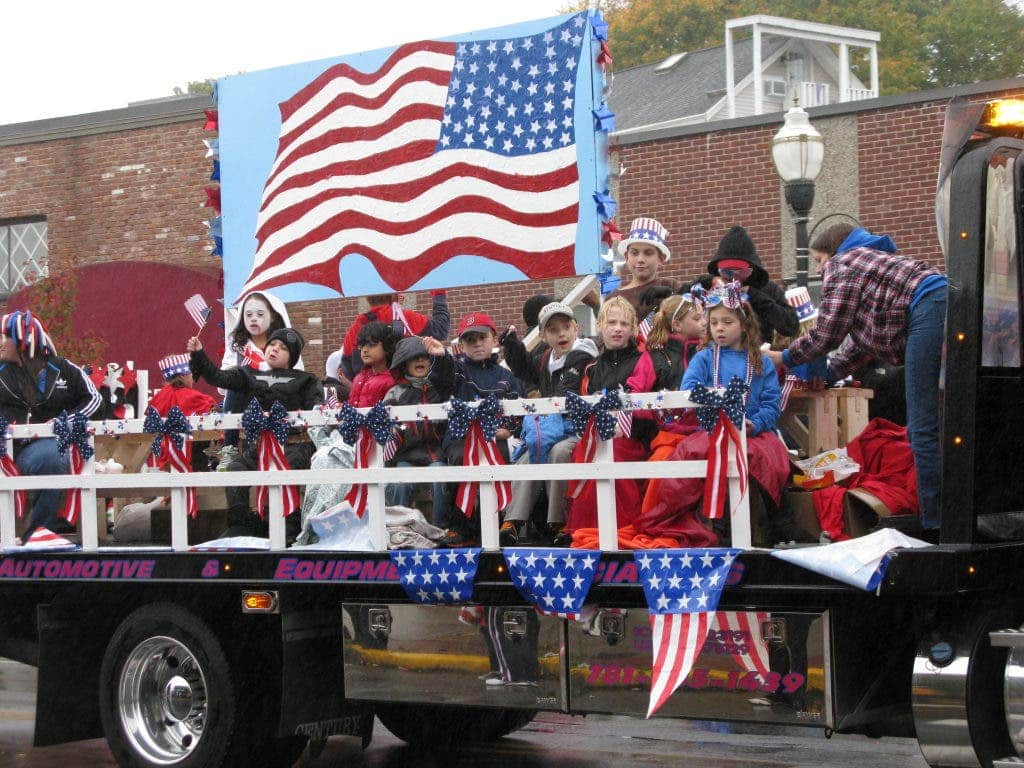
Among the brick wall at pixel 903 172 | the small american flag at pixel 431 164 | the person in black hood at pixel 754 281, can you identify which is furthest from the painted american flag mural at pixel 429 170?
the brick wall at pixel 903 172

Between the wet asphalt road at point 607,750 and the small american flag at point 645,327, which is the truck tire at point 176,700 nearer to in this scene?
the wet asphalt road at point 607,750

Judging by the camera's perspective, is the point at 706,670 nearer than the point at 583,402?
Yes

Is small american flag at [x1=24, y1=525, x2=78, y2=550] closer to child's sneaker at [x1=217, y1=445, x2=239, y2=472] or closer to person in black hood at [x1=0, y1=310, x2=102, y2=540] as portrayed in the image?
person in black hood at [x1=0, y1=310, x2=102, y2=540]

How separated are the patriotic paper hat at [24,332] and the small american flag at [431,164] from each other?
1274 mm

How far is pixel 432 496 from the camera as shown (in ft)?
23.5

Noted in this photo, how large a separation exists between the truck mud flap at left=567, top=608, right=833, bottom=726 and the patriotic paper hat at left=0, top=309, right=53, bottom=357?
4076 millimetres

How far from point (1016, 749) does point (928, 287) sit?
1.78 m

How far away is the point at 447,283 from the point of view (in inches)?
318

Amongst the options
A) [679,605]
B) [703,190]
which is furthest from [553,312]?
[703,190]

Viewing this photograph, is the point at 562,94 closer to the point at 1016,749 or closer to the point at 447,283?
the point at 447,283

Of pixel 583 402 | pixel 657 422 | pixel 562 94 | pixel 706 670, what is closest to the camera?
pixel 706 670

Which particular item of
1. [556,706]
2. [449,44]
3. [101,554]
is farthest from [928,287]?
[101,554]

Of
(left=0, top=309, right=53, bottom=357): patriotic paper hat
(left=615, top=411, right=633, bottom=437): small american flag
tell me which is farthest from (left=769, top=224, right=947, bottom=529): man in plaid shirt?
(left=0, top=309, right=53, bottom=357): patriotic paper hat

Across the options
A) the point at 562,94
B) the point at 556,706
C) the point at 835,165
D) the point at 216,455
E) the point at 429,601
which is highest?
the point at 835,165
